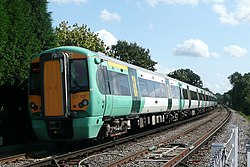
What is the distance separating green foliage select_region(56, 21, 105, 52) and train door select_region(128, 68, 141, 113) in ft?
53.7

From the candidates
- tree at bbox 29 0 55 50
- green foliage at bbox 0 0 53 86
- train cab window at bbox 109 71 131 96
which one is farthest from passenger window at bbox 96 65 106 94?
tree at bbox 29 0 55 50

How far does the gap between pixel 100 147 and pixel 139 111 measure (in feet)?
13.8

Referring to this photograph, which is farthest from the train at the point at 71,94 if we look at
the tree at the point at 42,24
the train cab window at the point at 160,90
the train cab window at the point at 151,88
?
the train cab window at the point at 160,90

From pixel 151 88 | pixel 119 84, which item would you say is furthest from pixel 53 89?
pixel 151 88

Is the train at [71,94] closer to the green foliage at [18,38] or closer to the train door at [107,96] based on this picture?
the train door at [107,96]

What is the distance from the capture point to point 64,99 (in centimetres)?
1245

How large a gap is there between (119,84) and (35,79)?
3005 millimetres

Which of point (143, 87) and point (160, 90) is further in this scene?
point (160, 90)

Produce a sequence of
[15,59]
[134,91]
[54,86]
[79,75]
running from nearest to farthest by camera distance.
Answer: [54,86] → [79,75] → [15,59] → [134,91]

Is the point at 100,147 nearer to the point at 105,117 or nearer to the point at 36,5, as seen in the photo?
the point at 105,117

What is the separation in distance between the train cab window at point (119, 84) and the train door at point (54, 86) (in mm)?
2127

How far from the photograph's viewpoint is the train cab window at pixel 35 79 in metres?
13.2

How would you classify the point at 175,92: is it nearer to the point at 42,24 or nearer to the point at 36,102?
the point at 42,24

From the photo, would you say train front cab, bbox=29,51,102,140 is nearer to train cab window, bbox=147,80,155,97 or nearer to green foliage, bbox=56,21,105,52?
train cab window, bbox=147,80,155,97
